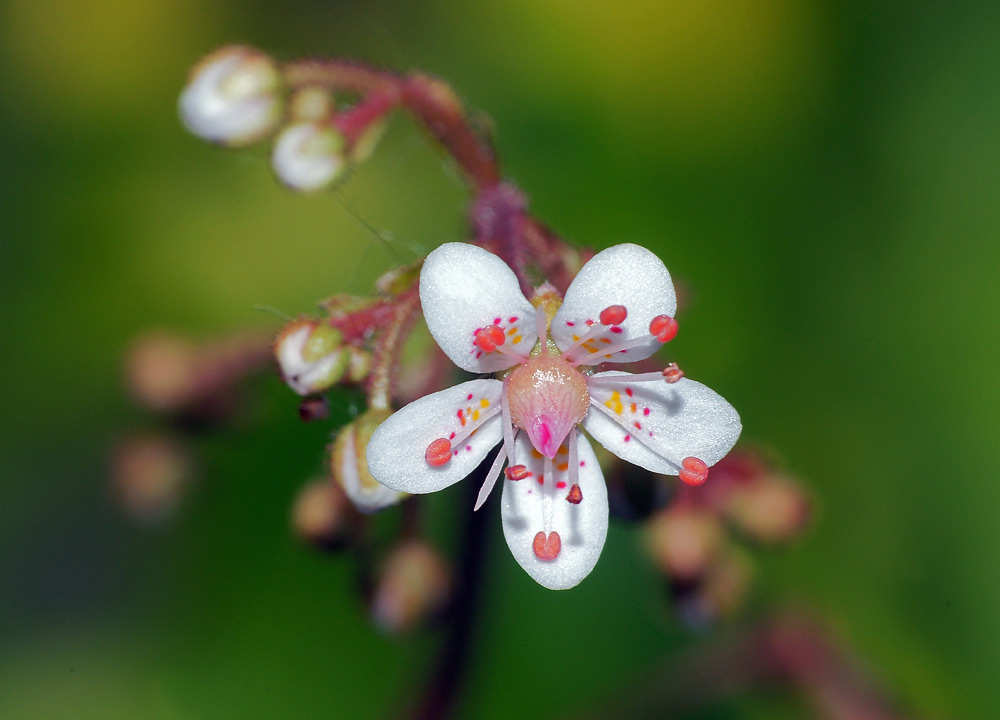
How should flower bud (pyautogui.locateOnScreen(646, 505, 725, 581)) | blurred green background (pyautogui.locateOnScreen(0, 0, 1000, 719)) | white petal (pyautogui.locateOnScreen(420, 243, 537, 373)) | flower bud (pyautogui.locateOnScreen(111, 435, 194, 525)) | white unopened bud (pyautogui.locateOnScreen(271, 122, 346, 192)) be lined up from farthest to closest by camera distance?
blurred green background (pyautogui.locateOnScreen(0, 0, 1000, 719)), flower bud (pyautogui.locateOnScreen(111, 435, 194, 525)), flower bud (pyautogui.locateOnScreen(646, 505, 725, 581)), white unopened bud (pyautogui.locateOnScreen(271, 122, 346, 192)), white petal (pyautogui.locateOnScreen(420, 243, 537, 373))

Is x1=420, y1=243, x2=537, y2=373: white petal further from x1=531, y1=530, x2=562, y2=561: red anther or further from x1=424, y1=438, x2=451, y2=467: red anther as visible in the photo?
x1=531, y1=530, x2=562, y2=561: red anther

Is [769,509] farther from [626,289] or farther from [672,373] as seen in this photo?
[626,289]

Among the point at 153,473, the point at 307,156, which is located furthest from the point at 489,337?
the point at 153,473

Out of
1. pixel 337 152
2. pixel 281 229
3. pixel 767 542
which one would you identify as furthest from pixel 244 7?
pixel 767 542

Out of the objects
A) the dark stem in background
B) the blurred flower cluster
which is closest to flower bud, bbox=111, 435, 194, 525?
the blurred flower cluster

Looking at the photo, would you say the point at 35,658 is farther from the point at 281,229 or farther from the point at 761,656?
the point at 761,656

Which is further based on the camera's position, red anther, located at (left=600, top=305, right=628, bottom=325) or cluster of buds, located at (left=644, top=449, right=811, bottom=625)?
cluster of buds, located at (left=644, top=449, right=811, bottom=625)

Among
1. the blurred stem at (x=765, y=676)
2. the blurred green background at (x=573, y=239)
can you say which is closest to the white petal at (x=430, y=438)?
the blurred green background at (x=573, y=239)
